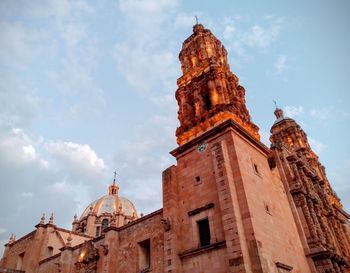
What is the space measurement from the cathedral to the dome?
21066 mm

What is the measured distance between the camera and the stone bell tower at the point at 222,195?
584 inches

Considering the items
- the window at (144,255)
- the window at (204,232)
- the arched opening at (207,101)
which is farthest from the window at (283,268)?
the arched opening at (207,101)

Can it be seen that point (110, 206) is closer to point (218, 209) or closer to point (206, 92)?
point (206, 92)

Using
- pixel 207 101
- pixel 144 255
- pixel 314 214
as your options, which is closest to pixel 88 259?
pixel 144 255

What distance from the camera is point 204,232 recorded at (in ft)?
54.6

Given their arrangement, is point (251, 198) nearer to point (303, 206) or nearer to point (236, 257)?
point (236, 257)

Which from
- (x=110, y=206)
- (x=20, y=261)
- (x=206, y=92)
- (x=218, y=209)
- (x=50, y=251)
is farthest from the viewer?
(x=110, y=206)

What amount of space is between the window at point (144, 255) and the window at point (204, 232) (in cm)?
498

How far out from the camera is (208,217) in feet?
54.2

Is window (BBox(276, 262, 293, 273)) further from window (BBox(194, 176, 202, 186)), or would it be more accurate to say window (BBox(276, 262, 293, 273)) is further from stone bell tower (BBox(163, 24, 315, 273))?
window (BBox(194, 176, 202, 186))

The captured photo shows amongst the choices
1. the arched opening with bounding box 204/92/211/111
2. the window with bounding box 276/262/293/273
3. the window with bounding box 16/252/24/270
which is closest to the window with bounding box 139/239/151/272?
the window with bounding box 276/262/293/273

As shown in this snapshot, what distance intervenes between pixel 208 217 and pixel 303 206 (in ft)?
26.6

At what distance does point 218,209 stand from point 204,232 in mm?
1533

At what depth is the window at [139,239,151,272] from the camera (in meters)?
19.9
